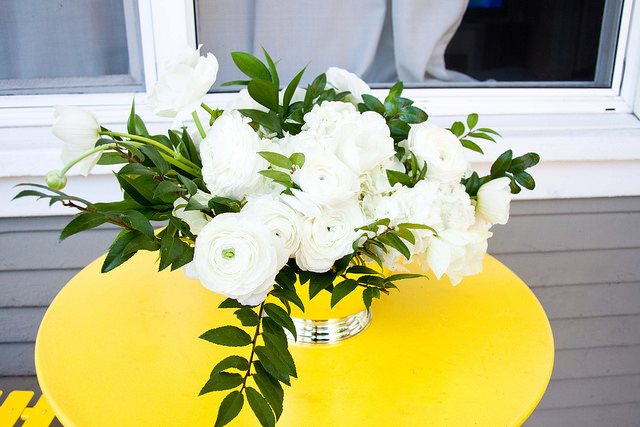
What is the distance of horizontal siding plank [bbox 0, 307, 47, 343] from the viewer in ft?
4.62

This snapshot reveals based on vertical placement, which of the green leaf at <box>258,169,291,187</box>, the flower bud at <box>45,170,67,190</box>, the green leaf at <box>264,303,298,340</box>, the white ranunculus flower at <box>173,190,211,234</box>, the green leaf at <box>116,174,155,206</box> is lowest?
the green leaf at <box>264,303,298,340</box>

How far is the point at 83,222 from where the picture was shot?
52 centimetres

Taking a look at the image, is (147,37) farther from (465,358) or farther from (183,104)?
(465,358)

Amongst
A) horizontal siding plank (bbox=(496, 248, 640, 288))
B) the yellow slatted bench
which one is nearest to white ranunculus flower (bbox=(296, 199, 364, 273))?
the yellow slatted bench

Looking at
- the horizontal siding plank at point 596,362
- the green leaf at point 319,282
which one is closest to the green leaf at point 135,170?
the green leaf at point 319,282

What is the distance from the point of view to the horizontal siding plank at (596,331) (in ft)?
5.17

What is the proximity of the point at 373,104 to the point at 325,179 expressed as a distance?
7.0 inches

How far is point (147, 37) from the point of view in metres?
1.31

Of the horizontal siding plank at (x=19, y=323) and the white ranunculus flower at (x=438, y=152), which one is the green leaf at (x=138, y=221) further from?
the horizontal siding plank at (x=19, y=323)

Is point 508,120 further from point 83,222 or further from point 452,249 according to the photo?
point 83,222

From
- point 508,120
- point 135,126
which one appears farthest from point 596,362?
point 135,126

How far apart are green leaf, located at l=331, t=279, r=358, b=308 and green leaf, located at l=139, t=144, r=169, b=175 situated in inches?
9.6

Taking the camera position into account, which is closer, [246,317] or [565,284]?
[246,317]

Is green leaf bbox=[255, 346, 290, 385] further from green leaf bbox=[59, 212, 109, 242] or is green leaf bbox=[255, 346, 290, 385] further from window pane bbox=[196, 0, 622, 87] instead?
window pane bbox=[196, 0, 622, 87]
